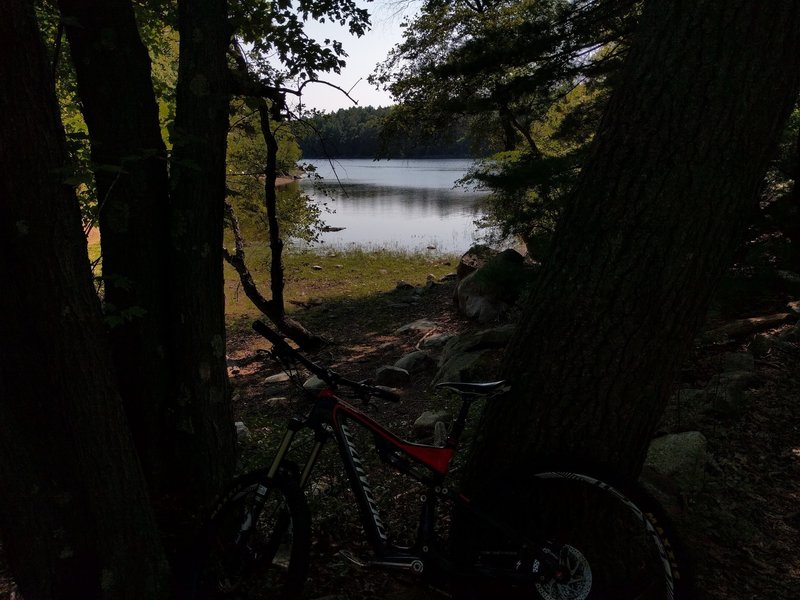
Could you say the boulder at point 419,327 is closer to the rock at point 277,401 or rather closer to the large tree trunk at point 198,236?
the rock at point 277,401

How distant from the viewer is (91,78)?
3.15 meters

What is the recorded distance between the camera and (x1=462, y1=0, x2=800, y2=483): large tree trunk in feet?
7.57

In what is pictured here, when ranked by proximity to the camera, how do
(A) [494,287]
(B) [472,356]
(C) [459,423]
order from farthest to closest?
(A) [494,287] < (B) [472,356] < (C) [459,423]

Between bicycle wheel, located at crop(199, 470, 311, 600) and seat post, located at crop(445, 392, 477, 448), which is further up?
seat post, located at crop(445, 392, 477, 448)

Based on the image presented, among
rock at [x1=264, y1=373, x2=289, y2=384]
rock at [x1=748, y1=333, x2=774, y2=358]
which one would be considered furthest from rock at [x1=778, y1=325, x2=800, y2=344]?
rock at [x1=264, y1=373, x2=289, y2=384]

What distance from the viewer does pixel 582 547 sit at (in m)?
2.69

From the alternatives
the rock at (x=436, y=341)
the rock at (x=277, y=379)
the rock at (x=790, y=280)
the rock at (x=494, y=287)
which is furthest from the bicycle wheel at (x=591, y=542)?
the rock at (x=277, y=379)

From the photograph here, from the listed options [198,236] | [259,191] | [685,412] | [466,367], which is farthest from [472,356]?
[259,191]

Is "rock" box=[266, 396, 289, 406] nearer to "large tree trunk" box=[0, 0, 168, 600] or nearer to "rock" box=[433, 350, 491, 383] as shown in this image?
"rock" box=[433, 350, 491, 383]

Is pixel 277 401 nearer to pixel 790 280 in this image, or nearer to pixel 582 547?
pixel 790 280

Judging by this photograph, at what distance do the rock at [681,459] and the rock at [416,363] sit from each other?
504 cm

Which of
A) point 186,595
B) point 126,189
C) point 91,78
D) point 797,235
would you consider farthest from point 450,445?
point 797,235

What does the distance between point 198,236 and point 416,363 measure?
5.79 metres

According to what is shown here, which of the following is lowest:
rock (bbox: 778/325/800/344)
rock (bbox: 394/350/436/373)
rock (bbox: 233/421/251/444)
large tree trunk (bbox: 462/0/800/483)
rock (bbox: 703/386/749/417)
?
rock (bbox: 394/350/436/373)
